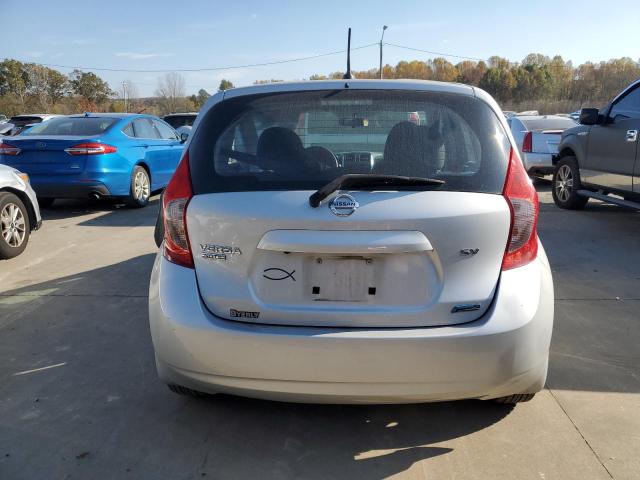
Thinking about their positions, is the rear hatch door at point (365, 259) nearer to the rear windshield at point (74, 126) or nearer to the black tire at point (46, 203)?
the rear windshield at point (74, 126)

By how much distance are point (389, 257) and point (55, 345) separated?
8.85 ft

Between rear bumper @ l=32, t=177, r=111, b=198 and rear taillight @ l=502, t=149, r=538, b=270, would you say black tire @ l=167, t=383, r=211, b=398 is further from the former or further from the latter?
rear bumper @ l=32, t=177, r=111, b=198

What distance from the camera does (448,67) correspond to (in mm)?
92188

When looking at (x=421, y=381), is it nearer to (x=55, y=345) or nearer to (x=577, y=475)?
(x=577, y=475)

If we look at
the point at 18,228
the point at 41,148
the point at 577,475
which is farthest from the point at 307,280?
the point at 41,148

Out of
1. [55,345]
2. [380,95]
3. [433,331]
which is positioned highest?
[380,95]

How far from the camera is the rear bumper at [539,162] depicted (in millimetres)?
11102

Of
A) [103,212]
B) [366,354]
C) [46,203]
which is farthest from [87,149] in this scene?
[366,354]

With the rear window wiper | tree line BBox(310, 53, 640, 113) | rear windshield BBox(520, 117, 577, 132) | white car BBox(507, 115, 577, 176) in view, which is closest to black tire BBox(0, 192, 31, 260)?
the rear window wiper

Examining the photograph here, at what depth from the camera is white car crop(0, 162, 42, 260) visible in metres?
5.90

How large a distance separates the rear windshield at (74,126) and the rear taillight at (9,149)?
60 cm

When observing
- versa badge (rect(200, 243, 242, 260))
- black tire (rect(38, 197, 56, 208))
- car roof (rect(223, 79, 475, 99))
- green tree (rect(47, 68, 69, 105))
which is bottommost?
black tire (rect(38, 197, 56, 208))

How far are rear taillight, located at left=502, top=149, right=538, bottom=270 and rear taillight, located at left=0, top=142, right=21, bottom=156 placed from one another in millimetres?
8078

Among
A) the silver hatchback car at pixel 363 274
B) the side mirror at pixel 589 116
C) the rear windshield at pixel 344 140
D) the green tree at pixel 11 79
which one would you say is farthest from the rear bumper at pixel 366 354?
the green tree at pixel 11 79
